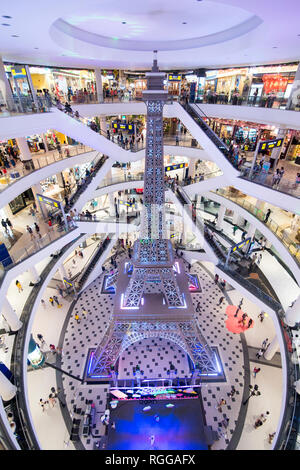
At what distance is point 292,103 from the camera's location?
11.5 metres

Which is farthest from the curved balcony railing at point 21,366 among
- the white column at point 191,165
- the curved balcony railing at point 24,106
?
the white column at point 191,165

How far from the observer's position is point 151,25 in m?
6.79

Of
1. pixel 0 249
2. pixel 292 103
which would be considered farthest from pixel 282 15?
pixel 0 249

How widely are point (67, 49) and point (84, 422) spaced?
15.2m

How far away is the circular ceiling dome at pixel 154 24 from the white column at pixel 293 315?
10.2 meters

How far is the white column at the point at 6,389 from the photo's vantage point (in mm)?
8461

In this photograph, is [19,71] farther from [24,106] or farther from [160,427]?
[160,427]

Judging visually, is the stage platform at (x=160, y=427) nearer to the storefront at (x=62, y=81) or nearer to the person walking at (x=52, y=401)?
the person walking at (x=52, y=401)

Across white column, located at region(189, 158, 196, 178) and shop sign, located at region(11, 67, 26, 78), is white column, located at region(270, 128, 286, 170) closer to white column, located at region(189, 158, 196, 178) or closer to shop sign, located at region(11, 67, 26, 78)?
white column, located at region(189, 158, 196, 178)

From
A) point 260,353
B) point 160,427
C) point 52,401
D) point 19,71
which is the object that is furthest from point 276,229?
point 19,71

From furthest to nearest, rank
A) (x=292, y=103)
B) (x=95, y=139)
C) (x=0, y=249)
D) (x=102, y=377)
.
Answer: (x=102, y=377), (x=95, y=139), (x=292, y=103), (x=0, y=249)

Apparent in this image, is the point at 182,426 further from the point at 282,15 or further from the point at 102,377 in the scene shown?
the point at 282,15

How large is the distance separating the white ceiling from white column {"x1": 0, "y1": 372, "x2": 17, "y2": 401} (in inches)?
393

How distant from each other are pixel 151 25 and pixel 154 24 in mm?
154
